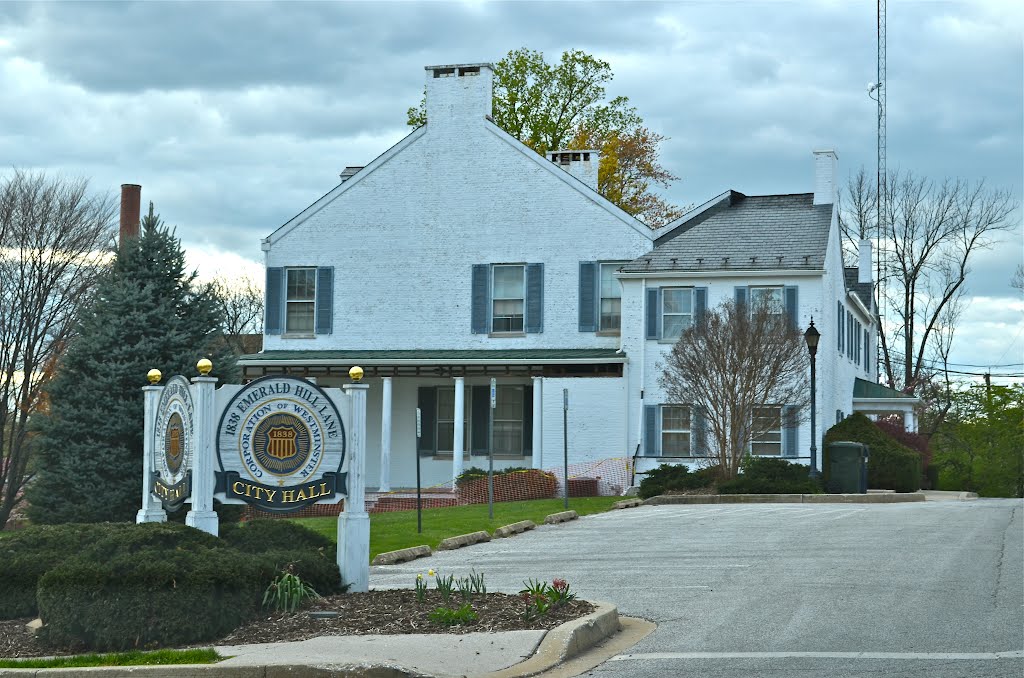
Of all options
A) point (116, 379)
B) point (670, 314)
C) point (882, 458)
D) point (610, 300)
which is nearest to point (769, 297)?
point (670, 314)

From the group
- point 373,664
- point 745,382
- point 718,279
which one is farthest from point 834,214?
point 373,664

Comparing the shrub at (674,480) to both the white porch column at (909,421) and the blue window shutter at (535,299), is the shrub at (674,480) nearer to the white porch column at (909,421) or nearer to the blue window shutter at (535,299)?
the blue window shutter at (535,299)

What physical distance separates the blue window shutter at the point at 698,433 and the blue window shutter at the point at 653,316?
9.02ft

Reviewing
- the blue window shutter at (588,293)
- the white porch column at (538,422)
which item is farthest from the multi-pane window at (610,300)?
the white porch column at (538,422)

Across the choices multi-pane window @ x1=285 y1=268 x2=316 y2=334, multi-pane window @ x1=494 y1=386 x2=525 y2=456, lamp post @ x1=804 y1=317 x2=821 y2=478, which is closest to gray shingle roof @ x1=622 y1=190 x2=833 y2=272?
lamp post @ x1=804 y1=317 x2=821 y2=478

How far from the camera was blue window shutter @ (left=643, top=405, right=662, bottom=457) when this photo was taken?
34.2 m

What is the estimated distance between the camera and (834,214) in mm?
37125

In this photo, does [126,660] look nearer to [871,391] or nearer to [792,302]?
[792,302]

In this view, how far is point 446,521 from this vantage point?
23656 millimetres

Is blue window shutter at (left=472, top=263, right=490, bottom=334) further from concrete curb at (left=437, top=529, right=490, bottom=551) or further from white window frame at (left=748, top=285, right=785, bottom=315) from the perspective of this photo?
concrete curb at (left=437, top=529, right=490, bottom=551)

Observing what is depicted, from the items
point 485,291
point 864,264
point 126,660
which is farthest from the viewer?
point 864,264

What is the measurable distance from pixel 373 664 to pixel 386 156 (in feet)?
96.7

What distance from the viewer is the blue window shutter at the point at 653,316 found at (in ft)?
113

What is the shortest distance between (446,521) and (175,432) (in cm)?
1055
